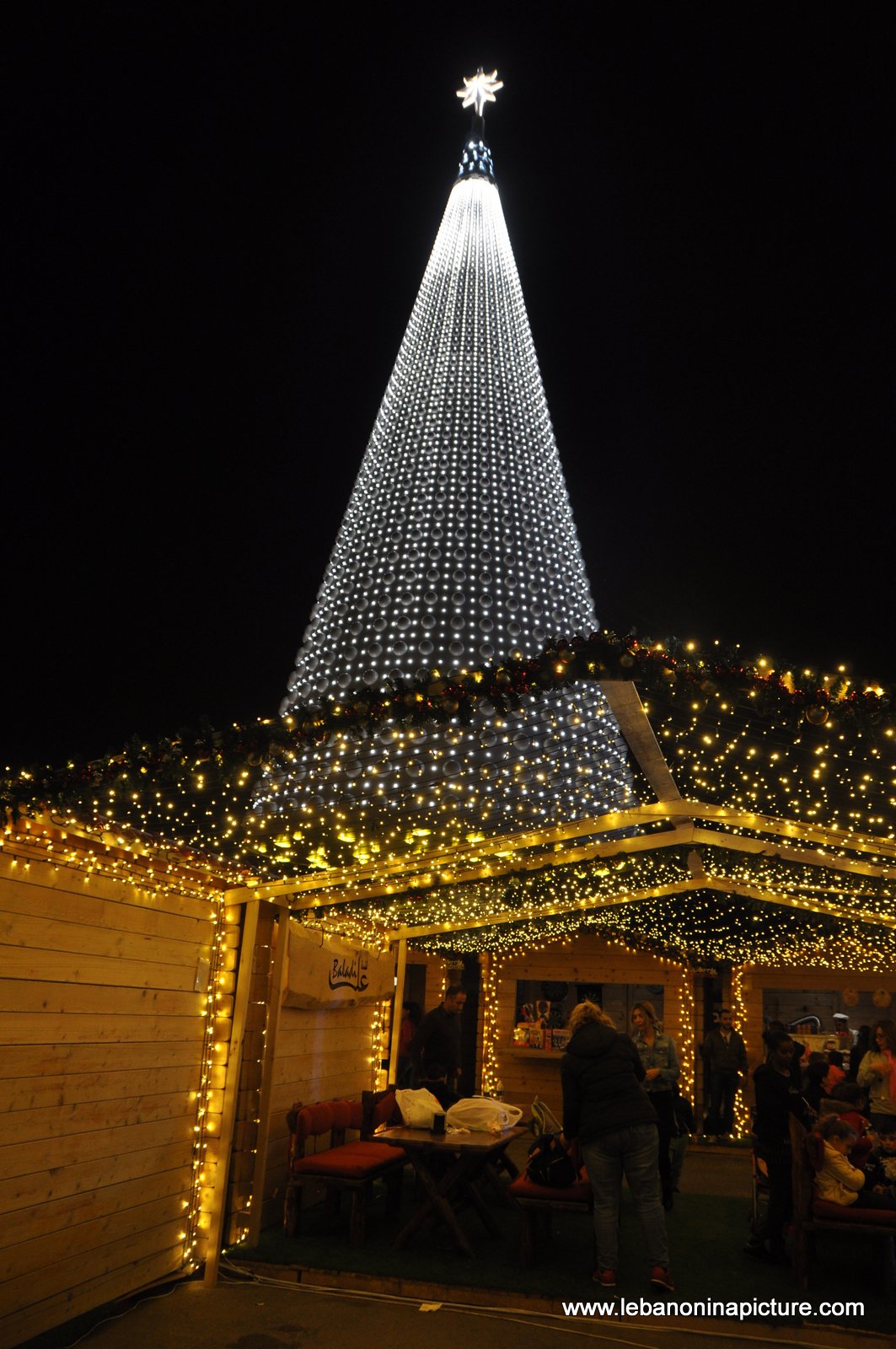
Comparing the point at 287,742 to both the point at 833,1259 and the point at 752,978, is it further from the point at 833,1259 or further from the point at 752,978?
the point at 752,978

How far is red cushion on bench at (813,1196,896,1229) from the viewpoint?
4668mm

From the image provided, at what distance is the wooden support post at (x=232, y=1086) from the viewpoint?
4961 mm

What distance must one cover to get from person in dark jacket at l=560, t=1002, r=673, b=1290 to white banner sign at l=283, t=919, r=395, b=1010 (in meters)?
2.09

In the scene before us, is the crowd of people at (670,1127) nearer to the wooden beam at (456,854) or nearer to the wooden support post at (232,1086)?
the wooden beam at (456,854)

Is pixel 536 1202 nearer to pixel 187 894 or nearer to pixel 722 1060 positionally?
pixel 187 894

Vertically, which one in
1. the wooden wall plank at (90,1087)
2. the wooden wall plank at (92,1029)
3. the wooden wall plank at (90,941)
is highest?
the wooden wall plank at (90,941)

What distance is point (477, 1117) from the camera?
6059mm

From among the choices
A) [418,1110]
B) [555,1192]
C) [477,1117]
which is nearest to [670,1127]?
[477,1117]

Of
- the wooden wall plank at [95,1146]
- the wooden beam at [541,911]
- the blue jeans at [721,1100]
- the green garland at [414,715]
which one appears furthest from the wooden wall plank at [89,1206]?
the blue jeans at [721,1100]

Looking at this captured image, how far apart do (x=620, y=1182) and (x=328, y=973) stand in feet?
9.13

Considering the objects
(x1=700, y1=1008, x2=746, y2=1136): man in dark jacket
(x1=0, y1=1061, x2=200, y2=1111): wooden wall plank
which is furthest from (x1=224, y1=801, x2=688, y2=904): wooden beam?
(x1=700, y1=1008, x2=746, y2=1136): man in dark jacket

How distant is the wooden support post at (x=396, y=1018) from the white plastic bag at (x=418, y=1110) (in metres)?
2.97

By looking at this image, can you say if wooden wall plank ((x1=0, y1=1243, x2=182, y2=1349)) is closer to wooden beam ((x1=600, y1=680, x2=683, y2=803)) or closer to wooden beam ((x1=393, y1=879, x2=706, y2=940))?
wooden beam ((x1=600, y1=680, x2=683, y2=803))

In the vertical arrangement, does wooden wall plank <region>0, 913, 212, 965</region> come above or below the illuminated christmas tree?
below
